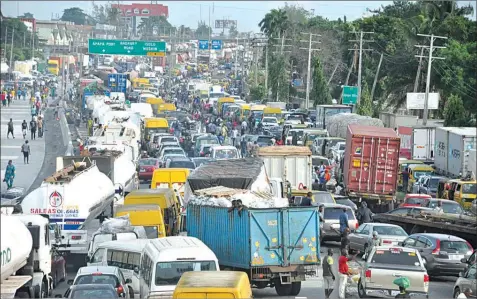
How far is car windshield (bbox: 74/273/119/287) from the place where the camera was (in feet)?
66.5

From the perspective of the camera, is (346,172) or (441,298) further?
(346,172)

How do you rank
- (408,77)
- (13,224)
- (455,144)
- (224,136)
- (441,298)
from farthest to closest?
(408,77) → (224,136) → (455,144) → (441,298) → (13,224)

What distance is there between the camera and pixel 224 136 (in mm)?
67688

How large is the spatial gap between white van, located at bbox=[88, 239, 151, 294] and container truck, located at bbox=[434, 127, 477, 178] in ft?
70.7

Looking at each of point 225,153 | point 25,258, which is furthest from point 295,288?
Result: point 225,153

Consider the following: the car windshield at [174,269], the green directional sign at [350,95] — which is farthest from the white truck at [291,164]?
the green directional sign at [350,95]

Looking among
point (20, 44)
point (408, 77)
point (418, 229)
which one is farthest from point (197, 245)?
point (20, 44)

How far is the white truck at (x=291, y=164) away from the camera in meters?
37.0

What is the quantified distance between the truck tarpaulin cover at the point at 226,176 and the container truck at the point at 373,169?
7.65 metres

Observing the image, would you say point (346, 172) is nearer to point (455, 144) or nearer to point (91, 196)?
point (455, 144)

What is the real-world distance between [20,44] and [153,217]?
149 m

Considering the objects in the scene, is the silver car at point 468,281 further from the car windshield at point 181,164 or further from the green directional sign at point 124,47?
the green directional sign at point 124,47

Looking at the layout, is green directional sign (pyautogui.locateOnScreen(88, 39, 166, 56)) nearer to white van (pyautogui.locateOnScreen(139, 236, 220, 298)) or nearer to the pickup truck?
the pickup truck

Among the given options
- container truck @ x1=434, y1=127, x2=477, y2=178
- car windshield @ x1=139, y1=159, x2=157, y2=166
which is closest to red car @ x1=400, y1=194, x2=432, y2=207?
container truck @ x1=434, y1=127, x2=477, y2=178
